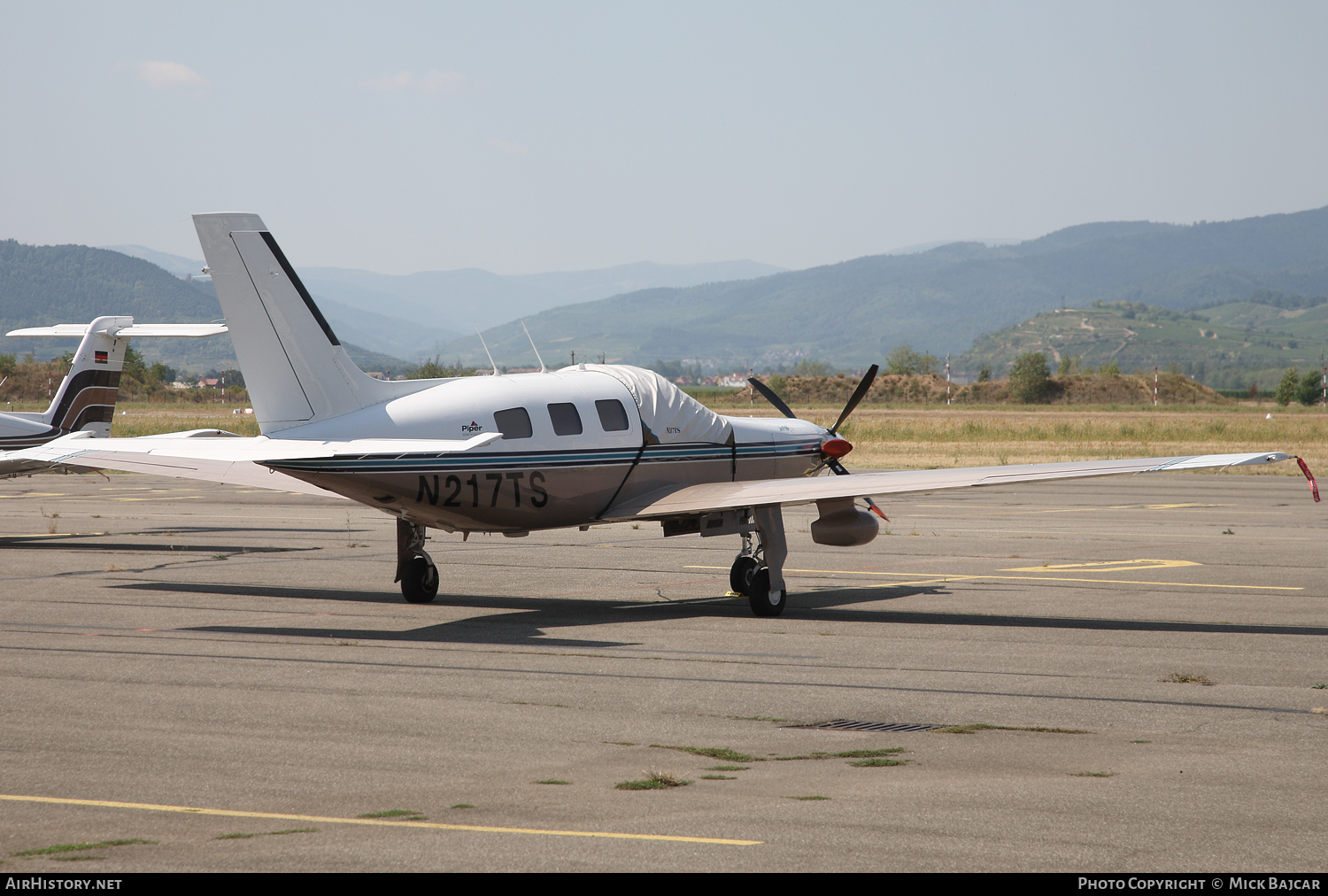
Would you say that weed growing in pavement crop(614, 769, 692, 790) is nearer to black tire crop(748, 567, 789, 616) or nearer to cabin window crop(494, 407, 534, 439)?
cabin window crop(494, 407, 534, 439)

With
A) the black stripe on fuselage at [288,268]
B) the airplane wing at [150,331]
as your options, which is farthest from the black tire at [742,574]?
the airplane wing at [150,331]

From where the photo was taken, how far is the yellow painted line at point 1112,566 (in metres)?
20.5

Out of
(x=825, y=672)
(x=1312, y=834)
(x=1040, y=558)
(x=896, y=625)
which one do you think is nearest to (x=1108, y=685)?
(x=825, y=672)

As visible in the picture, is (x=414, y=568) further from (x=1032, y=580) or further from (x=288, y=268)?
(x=1032, y=580)

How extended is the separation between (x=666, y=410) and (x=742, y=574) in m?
2.53

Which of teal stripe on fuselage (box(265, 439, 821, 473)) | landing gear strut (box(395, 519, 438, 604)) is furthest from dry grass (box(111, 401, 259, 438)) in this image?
teal stripe on fuselage (box(265, 439, 821, 473))

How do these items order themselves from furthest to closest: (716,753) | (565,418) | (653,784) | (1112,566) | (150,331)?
(150,331) < (1112,566) < (565,418) < (716,753) < (653,784)

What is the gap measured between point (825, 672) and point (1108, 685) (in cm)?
262

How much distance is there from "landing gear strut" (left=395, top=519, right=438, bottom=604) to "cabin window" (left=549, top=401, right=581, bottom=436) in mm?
2447

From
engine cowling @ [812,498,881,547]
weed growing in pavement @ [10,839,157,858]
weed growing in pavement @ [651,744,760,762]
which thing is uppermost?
engine cowling @ [812,498,881,547]

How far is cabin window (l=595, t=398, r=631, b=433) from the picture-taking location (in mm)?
16375

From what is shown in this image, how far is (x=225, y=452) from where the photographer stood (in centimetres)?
1487

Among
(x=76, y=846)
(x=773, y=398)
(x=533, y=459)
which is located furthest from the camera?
(x=773, y=398)

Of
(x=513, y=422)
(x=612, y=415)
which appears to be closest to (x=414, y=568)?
(x=513, y=422)
